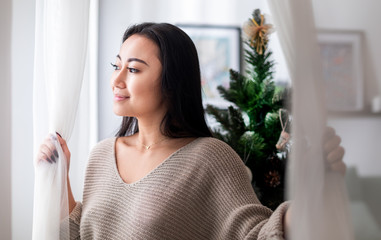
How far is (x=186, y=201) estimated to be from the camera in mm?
1071

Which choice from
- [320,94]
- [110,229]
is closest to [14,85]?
[110,229]

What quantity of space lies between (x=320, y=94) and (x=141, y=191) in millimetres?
651

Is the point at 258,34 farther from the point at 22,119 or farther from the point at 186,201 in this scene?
the point at 22,119

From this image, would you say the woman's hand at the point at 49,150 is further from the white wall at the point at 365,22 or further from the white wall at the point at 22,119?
the white wall at the point at 365,22

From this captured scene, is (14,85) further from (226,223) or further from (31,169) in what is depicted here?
(226,223)

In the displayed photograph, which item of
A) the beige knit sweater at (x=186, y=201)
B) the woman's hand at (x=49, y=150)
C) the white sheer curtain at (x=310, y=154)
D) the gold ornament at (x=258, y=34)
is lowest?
the beige knit sweater at (x=186, y=201)

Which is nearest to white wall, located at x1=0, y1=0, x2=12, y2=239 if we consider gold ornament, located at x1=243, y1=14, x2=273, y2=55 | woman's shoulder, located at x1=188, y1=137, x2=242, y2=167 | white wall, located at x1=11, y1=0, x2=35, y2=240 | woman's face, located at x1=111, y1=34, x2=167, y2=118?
white wall, located at x1=11, y1=0, x2=35, y2=240

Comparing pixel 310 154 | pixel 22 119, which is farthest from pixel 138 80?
pixel 310 154

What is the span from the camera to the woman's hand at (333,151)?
1.96 ft

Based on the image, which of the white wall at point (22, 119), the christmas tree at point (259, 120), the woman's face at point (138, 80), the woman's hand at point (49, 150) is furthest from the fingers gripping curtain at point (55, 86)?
the christmas tree at point (259, 120)

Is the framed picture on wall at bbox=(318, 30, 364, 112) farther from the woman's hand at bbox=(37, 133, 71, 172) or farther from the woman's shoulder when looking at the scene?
the woman's hand at bbox=(37, 133, 71, 172)

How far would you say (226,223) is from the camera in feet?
3.27

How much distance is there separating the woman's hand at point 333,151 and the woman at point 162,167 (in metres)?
0.37

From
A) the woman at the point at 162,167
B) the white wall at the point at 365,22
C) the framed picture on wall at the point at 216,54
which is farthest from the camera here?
the framed picture on wall at the point at 216,54
